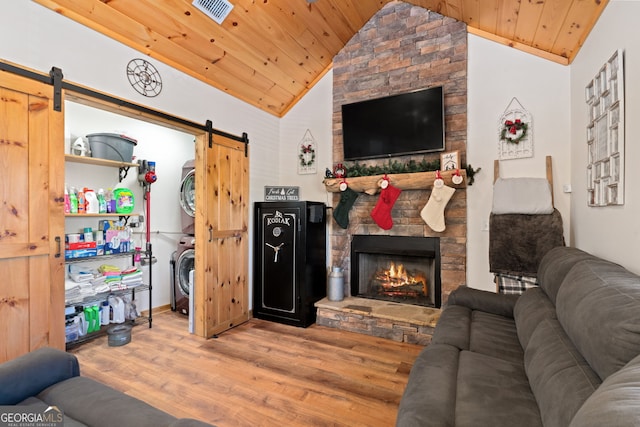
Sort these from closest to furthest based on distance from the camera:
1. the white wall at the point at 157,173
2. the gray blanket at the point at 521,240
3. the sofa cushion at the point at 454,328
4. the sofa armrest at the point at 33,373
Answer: the sofa armrest at the point at 33,373 < the sofa cushion at the point at 454,328 < the gray blanket at the point at 521,240 < the white wall at the point at 157,173

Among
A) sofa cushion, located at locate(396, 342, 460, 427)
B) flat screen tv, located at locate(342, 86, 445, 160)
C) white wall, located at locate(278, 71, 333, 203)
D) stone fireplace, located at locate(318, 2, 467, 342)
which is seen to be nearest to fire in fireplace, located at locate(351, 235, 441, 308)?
stone fireplace, located at locate(318, 2, 467, 342)

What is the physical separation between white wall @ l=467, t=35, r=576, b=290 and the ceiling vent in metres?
2.38

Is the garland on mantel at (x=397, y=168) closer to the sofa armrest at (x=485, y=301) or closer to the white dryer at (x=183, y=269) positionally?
the sofa armrest at (x=485, y=301)

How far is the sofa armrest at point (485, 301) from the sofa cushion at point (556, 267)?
32cm

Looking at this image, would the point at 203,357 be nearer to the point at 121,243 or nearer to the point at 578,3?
the point at 121,243

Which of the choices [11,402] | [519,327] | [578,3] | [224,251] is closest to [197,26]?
[224,251]

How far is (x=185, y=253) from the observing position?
376 centimetres

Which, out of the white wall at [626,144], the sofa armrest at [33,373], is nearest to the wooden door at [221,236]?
the sofa armrest at [33,373]

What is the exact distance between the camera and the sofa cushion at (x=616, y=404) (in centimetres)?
60

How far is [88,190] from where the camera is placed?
3031mm

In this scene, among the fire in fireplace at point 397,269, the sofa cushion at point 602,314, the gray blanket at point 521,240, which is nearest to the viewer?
the sofa cushion at point 602,314

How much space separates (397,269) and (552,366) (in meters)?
2.39

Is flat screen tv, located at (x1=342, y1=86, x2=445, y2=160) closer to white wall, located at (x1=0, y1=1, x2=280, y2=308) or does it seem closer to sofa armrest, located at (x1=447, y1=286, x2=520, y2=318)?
white wall, located at (x1=0, y1=1, x2=280, y2=308)

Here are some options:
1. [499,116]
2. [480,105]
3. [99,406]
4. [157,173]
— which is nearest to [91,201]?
[157,173]
